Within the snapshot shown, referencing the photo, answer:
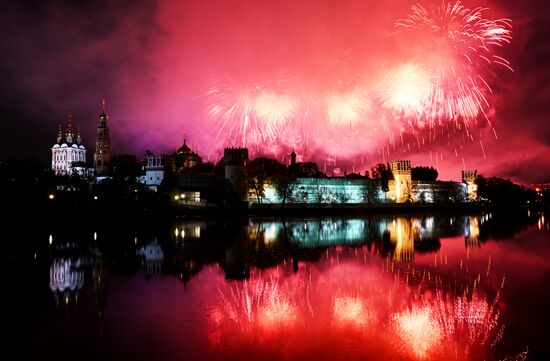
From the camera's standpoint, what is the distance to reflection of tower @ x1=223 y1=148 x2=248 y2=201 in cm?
6366

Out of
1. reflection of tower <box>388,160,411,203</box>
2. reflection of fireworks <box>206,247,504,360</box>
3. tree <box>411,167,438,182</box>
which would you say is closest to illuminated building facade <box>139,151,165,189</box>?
reflection of tower <box>388,160,411,203</box>

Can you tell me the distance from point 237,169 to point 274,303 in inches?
2117

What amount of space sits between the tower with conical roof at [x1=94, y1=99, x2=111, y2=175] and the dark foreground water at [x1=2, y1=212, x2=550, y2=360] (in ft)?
230

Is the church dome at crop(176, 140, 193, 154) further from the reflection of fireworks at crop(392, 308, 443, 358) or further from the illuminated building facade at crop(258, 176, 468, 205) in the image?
the reflection of fireworks at crop(392, 308, 443, 358)

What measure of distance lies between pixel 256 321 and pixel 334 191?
65147 mm

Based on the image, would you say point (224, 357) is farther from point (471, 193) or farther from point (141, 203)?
point (471, 193)

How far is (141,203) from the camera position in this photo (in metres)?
50.2

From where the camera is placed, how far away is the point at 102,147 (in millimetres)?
93000

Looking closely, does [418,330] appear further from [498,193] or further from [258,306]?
[498,193]

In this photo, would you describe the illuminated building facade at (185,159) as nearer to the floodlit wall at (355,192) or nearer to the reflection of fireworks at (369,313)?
the floodlit wall at (355,192)

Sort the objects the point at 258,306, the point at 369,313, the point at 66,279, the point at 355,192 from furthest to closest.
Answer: the point at 355,192 → the point at 66,279 → the point at 258,306 → the point at 369,313

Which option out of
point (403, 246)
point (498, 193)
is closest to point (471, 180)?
point (498, 193)

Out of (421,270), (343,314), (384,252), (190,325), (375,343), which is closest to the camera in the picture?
(375,343)

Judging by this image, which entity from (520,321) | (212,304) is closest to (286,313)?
(212,304)
